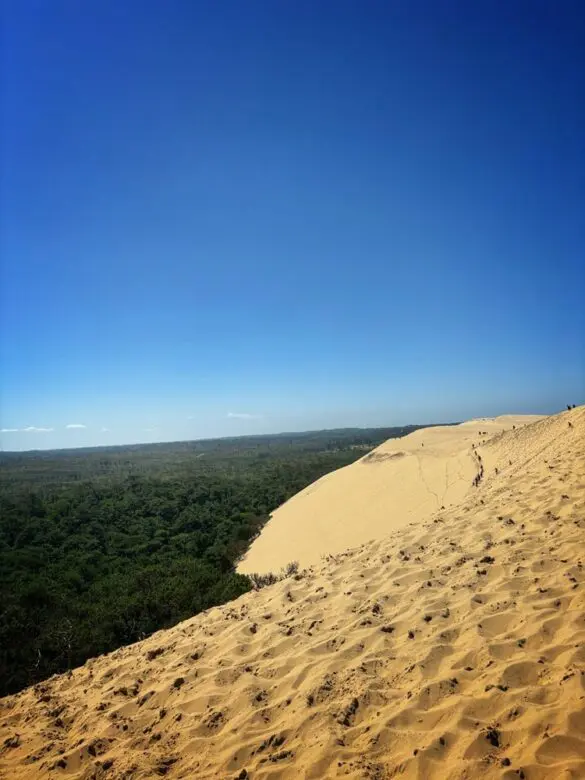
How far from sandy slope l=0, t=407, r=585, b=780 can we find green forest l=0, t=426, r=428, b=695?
2.75 metres

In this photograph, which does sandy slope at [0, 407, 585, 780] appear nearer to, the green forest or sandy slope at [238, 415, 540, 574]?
the green forest

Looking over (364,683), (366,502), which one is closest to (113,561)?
(366,502)

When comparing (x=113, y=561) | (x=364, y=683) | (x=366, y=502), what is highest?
(x=364, y=683)

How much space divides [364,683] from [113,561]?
1692 centimetres

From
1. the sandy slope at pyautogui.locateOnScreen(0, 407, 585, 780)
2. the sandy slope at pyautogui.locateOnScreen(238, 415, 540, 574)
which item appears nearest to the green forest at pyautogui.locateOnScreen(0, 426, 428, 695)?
the sandy slope at pyautogui.locateOnScreen(238, 415, 540, 574)

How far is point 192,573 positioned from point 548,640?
11.7 metres

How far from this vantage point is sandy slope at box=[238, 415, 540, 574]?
643 inches

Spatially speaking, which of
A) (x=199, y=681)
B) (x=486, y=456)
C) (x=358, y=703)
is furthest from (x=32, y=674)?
(x=486, y=456)

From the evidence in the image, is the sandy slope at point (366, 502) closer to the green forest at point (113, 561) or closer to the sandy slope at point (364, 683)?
the green forest at point (113, 561)

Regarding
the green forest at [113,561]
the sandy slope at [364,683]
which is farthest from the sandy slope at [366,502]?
the sandy slope at [364,683]

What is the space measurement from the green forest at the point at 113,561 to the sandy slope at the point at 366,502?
2043mm

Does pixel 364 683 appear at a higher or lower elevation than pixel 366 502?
higher

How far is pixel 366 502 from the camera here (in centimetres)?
2045

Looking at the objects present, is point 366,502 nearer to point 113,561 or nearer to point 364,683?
point 113,561
